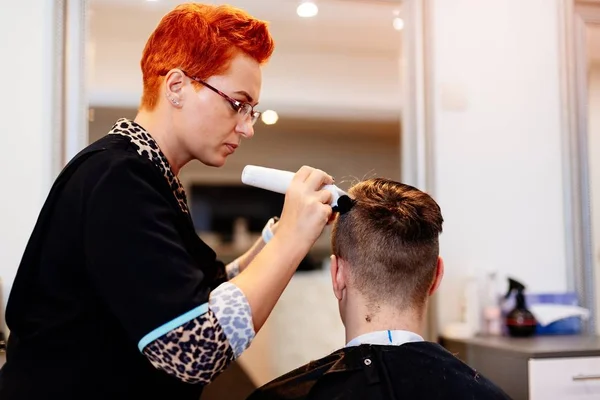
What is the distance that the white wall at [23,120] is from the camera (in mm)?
2094

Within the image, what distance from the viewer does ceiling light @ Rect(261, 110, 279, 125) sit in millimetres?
2654

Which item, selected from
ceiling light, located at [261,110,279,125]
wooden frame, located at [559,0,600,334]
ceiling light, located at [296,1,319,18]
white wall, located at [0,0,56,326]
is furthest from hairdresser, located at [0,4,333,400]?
wooden frame, located at [559,0,600,334]

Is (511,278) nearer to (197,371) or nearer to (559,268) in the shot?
(559,268)

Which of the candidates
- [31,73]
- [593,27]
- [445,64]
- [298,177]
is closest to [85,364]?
[298,177]

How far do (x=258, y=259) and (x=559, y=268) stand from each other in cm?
180

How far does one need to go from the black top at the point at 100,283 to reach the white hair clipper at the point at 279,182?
17 cm

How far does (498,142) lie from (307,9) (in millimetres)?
904

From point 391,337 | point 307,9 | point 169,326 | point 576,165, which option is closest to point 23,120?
point 307,9

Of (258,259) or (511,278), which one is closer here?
(258,259)

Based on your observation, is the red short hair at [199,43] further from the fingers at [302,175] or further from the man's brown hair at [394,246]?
the man's brown hair at [394,246]

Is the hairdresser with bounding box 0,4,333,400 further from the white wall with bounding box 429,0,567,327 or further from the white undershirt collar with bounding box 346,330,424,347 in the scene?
the white wall with bounding box 429,0,567,327

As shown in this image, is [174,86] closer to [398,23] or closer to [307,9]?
[307,9]

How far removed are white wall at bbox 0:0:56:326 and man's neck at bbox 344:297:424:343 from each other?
4.02 feet

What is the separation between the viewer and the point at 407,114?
A: 99.3 inches
